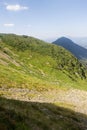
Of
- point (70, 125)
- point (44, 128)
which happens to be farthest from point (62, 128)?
point (44, 128)

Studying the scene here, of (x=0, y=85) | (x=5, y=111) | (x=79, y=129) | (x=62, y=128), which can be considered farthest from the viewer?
(x=0, y=85)

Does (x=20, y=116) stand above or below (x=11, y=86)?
above

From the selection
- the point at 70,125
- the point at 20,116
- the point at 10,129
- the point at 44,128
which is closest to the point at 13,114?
the point at 20,116

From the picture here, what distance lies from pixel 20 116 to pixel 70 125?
865cm

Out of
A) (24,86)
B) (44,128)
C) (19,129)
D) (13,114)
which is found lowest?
(24,86)

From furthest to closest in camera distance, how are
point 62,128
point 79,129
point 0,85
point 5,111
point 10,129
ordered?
point 0,85 < point 79,129 < point 62,128 < point 5,111 < point 10,129

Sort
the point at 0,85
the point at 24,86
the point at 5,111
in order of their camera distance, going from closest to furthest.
A: 1. the point at 5,111
2. the point at 0,85
3. the point at 24,86

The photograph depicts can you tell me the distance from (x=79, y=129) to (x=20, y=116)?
896cm

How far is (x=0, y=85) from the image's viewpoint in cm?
6250

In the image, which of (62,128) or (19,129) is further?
(62,128)

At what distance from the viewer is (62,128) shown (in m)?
24.4

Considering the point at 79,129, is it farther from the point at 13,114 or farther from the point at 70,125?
the point at 13,114

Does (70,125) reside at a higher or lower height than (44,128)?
lower

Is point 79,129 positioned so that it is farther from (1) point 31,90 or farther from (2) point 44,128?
(1) point 31,90
